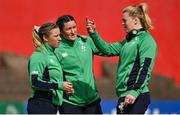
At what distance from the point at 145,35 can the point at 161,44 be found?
26.9 ft

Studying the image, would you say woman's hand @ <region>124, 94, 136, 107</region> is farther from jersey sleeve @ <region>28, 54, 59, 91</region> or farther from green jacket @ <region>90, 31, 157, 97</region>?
jersey sleeve @ <region>28, 54, 59, 91</region>

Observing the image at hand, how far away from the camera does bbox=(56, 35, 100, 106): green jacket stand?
5906 millimetres

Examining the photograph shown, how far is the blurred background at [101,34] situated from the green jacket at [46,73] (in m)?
5.54

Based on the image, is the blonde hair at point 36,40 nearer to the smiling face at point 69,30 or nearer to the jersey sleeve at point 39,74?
the jersey sleeve at point 39,74

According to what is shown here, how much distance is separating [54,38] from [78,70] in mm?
356

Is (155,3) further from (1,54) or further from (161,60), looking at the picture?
(1,54)

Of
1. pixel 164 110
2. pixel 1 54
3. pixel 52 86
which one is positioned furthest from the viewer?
pixel 1 54

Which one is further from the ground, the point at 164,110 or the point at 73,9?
the point at 73,9

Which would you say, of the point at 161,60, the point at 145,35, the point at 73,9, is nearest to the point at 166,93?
the point at 161,60

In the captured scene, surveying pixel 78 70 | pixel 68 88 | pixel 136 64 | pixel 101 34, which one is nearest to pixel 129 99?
pixel 136 64

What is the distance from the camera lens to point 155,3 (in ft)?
44.6

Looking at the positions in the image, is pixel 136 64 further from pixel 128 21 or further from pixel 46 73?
pixel 46 73

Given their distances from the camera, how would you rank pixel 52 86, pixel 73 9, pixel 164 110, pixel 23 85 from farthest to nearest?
pixel 73 9, pixel 23 85, pixel 164 110, pixel 52 86

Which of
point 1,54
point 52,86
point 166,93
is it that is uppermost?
point 52,86
